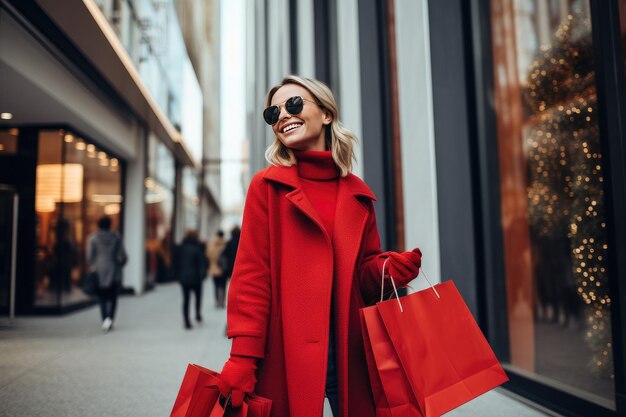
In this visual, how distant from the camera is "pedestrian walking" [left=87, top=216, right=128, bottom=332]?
27.8ft

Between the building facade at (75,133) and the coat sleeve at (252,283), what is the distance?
21.6 feet

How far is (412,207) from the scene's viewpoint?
15.4 feet

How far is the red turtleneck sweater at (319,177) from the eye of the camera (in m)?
1.96

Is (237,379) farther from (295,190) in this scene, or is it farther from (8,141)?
(8,141)

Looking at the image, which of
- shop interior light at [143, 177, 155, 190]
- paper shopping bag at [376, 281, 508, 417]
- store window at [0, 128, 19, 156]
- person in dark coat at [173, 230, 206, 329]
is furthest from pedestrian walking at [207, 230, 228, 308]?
paper shopping bag at [376, 281, 508, 417]

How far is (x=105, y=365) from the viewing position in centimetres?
552

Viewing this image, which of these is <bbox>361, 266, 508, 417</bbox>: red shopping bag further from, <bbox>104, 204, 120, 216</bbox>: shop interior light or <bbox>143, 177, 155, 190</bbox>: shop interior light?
<bbox>143, 177, 155, 190</bbox>: shop interior light

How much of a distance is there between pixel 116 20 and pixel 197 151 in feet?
49.2

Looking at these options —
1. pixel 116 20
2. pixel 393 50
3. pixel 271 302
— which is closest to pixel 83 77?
pixel 116 20

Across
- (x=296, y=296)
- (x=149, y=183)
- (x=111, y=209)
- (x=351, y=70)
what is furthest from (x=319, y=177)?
(x=149, y=183)

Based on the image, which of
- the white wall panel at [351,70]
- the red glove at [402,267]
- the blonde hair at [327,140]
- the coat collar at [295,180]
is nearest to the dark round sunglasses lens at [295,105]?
the blonde hair at [327,140]

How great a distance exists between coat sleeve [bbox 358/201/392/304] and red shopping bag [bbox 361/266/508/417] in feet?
0.77

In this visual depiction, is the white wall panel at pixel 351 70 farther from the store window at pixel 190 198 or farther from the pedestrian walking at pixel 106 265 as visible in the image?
the store window at pixel 190 198

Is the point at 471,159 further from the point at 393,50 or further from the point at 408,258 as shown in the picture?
the point at 408,258
